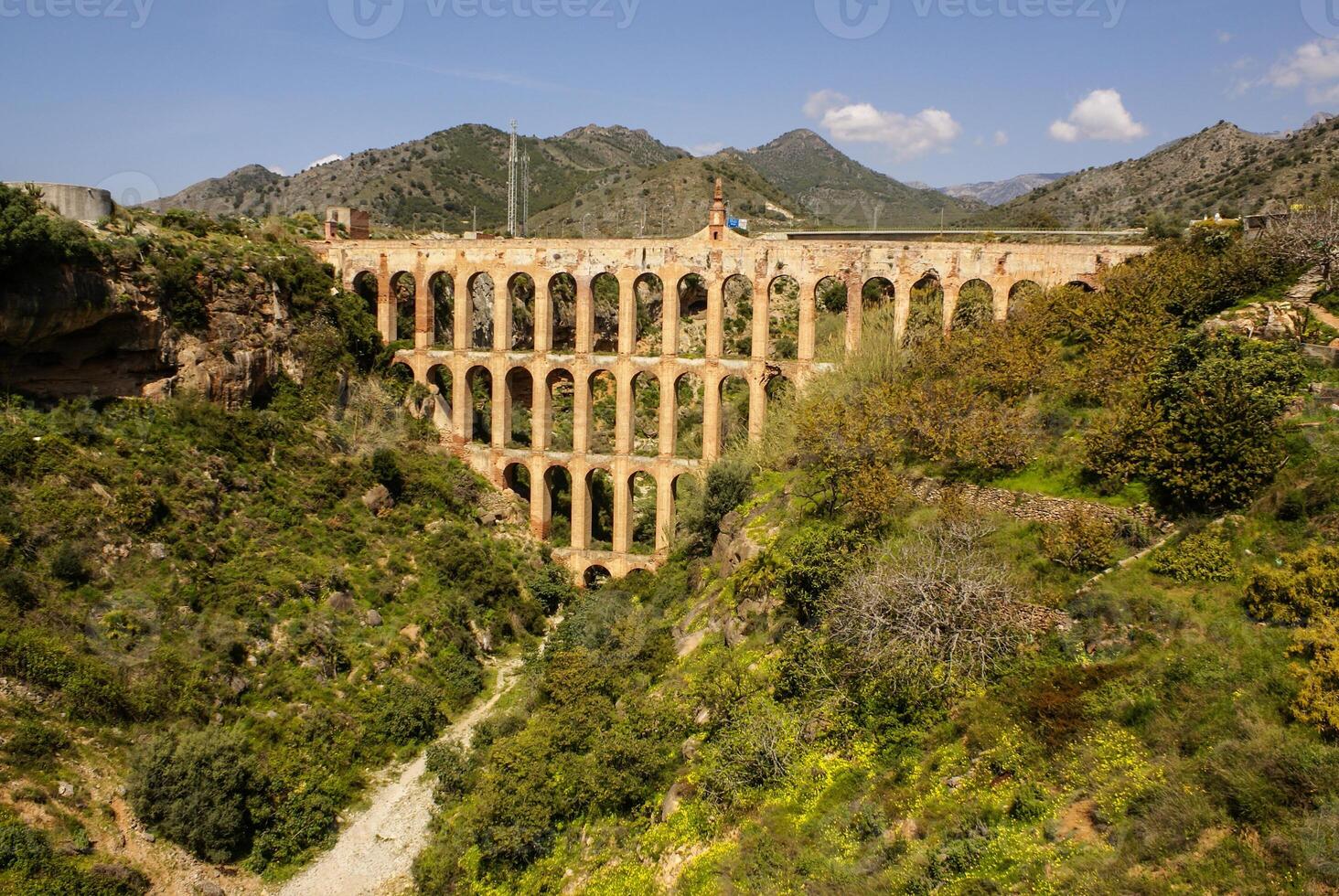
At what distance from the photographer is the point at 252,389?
3016 cm

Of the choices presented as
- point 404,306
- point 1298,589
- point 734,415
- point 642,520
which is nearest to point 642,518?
point 642,520

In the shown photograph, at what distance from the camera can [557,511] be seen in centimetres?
3684

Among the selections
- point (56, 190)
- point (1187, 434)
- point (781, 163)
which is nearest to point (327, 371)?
point (56, 190)

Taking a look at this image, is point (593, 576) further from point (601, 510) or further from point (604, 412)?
point (604, 412)

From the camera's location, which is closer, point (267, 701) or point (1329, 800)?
point (1329, 800)

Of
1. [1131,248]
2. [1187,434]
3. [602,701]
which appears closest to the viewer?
[1187,434]

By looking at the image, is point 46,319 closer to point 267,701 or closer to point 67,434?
point 67,434

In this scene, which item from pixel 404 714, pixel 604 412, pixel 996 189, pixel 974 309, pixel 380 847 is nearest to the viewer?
pixel 380 847

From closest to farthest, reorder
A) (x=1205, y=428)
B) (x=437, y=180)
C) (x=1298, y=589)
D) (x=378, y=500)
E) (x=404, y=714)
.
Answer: (x=1298, y=589) → (x=1205, y=428) → (x=404, y=714) → (x=378, y=500) → (x=437, y=180)

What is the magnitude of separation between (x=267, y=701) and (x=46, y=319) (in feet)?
39.7

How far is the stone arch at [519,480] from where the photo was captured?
3525 cm

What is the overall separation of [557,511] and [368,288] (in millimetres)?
12023

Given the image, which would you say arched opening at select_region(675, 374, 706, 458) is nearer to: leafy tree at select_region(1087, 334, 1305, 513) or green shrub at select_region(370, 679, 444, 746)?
green shrub at select_region(370, 679, 444, 746)

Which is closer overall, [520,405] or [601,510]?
[601,510]
